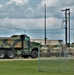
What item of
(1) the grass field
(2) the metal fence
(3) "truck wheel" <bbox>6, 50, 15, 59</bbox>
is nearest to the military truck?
(3) "truck wheel" <bbox>6, 50, 15, 59</bbox>

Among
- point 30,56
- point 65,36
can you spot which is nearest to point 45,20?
point 65,36

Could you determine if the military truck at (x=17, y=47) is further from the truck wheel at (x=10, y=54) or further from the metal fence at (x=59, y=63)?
the metal fence at (x=59, y=63)

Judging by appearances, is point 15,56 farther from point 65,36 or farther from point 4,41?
point 65,36

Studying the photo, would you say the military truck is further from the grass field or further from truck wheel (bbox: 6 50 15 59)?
the grass field

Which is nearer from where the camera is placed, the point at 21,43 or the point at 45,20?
the point at 21,43

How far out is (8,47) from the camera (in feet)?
178

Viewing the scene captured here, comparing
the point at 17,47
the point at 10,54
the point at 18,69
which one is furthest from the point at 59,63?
the point at 17,47

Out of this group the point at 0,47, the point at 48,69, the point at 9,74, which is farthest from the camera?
the point at 0,47

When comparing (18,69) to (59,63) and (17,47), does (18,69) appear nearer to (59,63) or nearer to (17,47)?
(59,63)

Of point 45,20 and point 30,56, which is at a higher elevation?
point 45,20

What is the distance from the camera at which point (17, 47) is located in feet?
181

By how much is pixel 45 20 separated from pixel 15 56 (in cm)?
1944

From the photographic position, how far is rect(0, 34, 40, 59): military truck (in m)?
54.3

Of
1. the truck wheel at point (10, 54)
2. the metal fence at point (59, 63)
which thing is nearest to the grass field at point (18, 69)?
the metal fence at point (59, 63)
